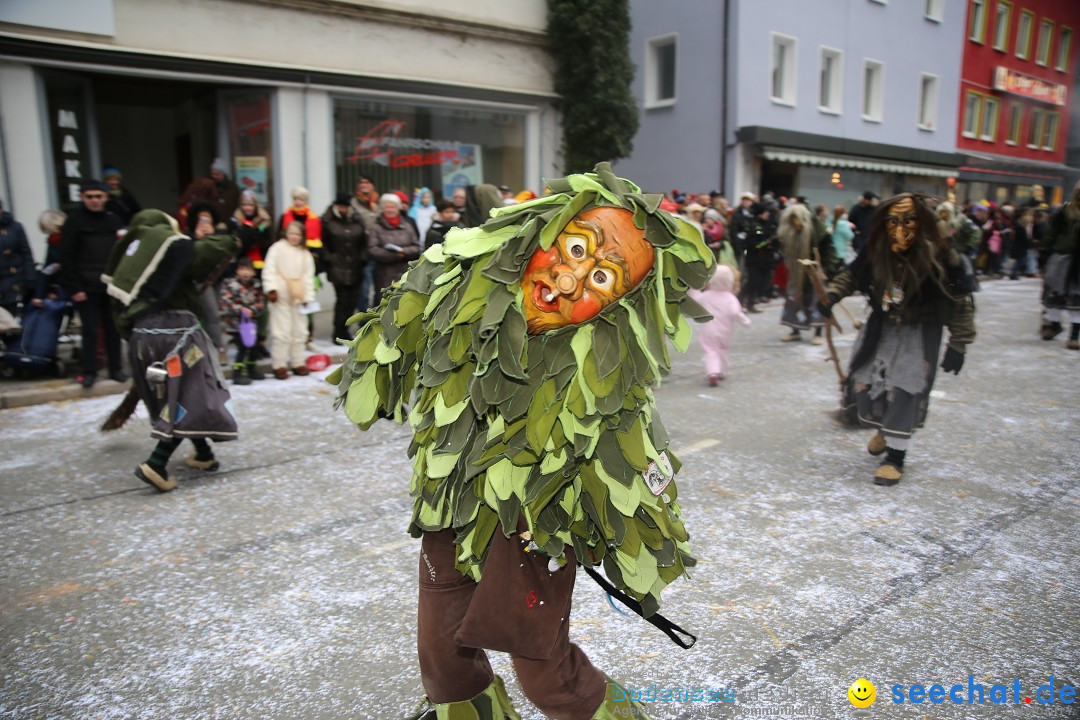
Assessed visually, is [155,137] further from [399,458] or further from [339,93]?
[399,458]

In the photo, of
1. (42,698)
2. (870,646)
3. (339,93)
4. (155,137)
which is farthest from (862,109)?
(42,698)

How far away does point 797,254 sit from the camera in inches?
409

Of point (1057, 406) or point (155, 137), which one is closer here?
point (1057, 406)

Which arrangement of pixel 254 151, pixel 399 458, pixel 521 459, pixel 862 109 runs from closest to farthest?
pixel 521 459, pixel 399 458, pixel 254 151, pixel 862 109

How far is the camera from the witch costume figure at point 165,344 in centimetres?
486

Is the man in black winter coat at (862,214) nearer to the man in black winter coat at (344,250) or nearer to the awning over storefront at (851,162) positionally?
the awning over storefront at (851,162)

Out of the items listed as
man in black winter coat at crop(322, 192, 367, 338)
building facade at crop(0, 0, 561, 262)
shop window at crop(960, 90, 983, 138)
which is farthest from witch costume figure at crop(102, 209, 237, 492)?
shop window at crop(960, 90, 983, 138)

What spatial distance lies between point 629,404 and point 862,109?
80.9 ft

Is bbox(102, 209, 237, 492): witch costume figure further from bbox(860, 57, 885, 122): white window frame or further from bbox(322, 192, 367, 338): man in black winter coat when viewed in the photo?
bbox(860, 57, 885, 122): white window frame

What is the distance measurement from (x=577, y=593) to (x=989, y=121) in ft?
108

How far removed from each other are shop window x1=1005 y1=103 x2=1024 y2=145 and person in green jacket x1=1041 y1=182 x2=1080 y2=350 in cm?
2537

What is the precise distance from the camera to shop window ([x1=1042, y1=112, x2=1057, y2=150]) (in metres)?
33.5

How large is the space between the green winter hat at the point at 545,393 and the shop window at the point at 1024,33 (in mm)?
36014

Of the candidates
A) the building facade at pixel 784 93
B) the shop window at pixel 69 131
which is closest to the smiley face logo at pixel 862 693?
the shop window at pixel 69 131
